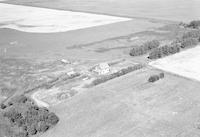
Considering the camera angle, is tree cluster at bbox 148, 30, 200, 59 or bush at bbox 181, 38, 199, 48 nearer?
tree cluster at bbox 148, 30, 200, 59

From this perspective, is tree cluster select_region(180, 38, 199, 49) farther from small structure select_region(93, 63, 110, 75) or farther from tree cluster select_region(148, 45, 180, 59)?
small structure select_region(93, 63, 110, 75)

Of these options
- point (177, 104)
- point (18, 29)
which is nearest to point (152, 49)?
point (177, 104)

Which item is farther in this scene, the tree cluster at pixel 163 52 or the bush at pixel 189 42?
the bush at pixel 189 42

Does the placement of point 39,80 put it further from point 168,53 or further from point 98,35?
point 98,35

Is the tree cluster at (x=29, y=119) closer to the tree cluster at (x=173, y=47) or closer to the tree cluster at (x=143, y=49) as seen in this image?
the tree cluster at (x=173, y=47)

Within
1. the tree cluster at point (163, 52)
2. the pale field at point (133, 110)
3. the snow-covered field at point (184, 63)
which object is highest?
the tree cluster at point (163, 52)

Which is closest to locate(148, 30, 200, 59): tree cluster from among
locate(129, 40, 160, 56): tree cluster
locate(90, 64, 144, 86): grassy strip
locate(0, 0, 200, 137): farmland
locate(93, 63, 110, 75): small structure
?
locate(0, 0, 200, 137): farmland

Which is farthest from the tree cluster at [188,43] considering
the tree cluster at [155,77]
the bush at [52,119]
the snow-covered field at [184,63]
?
the bush at [52,119]
